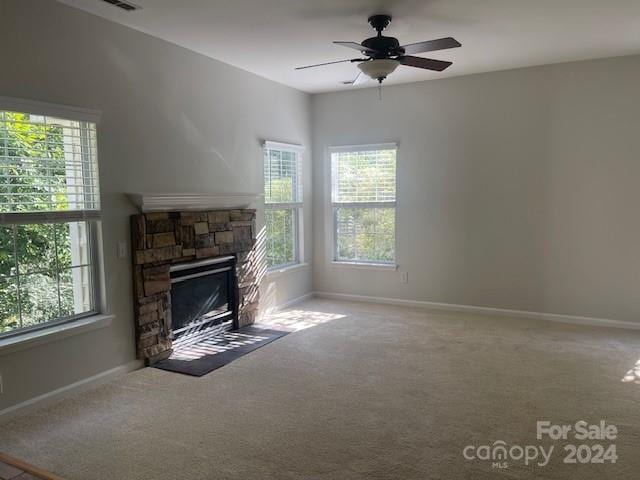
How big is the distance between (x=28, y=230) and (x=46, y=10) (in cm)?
146

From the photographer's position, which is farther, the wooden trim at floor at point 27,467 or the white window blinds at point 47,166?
the white window blinds at point 47,166

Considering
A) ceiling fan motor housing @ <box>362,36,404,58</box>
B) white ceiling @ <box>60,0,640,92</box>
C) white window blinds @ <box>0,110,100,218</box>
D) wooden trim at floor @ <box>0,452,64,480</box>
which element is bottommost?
wooden trim at floor @ <box>0,452,64,480</box>

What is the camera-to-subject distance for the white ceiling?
10.9ft

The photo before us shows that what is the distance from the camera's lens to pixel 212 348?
14.4ft

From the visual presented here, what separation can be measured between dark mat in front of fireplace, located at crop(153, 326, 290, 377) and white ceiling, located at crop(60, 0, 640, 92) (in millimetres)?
2683

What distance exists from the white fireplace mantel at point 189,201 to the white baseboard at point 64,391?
1.27m

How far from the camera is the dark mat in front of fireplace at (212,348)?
3.93 meters

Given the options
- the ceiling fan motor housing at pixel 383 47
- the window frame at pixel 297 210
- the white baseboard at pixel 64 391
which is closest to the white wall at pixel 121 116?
the white baseboard at pixel 64 391

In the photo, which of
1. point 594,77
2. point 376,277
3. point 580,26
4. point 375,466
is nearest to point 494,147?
point 594,77

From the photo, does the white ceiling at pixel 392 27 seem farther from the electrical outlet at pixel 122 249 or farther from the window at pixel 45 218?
the electrical outlet at pixel 122 249

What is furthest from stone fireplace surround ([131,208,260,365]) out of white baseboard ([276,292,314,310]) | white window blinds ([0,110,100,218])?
white baseboard ([276,292,314,310])

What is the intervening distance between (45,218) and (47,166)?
0.36 m

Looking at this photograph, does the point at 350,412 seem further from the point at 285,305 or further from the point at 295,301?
the point at 295,301

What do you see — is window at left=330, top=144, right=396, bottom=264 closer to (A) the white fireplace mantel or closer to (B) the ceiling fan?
(A) the white fireplace mantel
